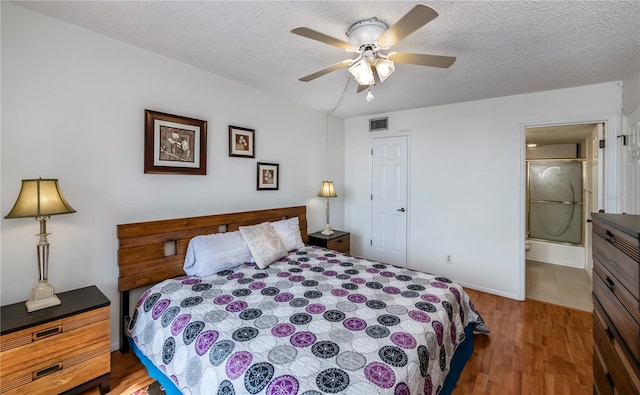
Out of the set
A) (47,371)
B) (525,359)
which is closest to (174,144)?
(47,371)

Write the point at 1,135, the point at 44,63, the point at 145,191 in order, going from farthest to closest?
the point at 145,191 → the point at 44,63 → the point at 1,135

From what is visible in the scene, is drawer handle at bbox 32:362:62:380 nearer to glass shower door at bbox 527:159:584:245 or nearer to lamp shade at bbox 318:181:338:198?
lamp shade at bbox 318:181:338:198

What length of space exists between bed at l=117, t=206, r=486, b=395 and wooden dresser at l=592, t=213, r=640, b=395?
71 centimetres

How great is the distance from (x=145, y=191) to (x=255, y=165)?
3.91 ft

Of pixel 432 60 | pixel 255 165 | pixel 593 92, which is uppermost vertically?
pixel 593 92

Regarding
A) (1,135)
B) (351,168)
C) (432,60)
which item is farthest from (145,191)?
(351,168)

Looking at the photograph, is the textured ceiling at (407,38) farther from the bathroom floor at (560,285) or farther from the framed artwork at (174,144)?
the bathroom floor at (560,285)

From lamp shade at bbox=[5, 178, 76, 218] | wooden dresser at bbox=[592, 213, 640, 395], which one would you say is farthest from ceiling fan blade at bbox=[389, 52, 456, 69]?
lamp shade at bbox=[5, 178, 76, 218]

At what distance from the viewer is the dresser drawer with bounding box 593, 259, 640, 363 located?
1.04m

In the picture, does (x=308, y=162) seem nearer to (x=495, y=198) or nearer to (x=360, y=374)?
(x=495, y=198)

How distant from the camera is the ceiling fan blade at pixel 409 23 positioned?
4.11ft

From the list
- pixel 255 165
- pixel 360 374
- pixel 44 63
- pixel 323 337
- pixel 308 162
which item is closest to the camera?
pixel 360 374

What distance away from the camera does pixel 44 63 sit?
6.02ft

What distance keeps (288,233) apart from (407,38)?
2105mm
